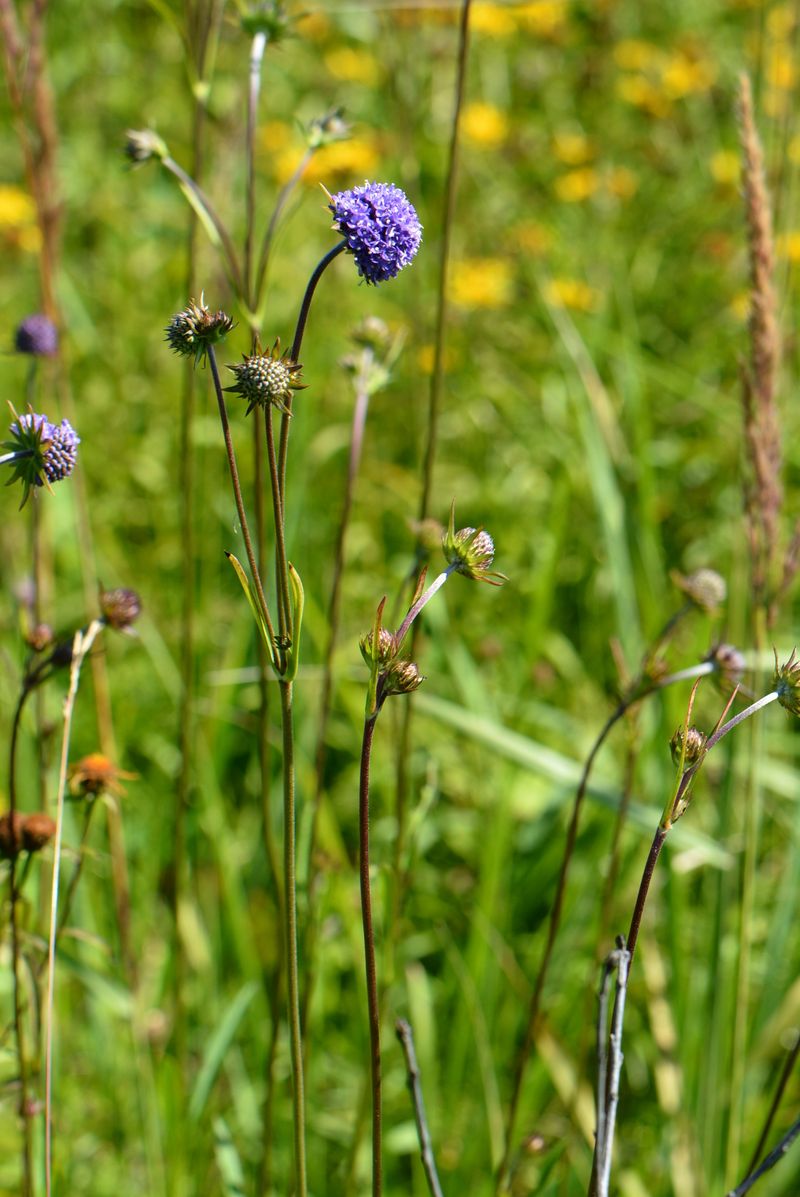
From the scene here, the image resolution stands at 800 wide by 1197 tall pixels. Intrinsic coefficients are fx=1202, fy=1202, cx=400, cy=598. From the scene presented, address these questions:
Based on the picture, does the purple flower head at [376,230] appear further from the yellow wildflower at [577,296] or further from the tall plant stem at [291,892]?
the yellow wildflower at [577,296]

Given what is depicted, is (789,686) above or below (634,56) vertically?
below

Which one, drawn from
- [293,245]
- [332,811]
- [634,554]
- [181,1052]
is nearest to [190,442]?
[181,1052]

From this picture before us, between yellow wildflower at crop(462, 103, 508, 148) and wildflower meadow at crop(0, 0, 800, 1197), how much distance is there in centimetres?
2

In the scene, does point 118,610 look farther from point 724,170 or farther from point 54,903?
point 724,170

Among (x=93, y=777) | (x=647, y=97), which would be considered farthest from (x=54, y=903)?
(x=647, y=97)

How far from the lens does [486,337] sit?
3.18m

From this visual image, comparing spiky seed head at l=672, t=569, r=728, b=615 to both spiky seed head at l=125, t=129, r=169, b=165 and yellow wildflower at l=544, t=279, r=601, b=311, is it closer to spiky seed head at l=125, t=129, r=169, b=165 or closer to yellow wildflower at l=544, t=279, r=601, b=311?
spiky seed head at l=125, t=129, r=169, b=165

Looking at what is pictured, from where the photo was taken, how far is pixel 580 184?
11.3 ft

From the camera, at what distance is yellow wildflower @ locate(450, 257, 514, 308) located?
3.00 m

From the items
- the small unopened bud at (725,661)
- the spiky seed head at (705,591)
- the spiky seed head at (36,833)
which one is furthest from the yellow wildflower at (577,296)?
the spiky seed head at (36,833)

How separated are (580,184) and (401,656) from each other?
2.87 metres

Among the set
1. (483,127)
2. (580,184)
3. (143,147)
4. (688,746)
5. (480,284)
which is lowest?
(688,746)

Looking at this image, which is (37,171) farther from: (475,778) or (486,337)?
(486,337)

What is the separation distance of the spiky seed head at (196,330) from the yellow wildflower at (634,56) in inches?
147
